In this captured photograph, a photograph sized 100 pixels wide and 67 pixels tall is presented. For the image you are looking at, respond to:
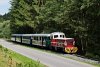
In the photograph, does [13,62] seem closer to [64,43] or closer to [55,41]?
[64,43]

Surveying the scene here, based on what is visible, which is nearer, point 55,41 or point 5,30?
point 55,41

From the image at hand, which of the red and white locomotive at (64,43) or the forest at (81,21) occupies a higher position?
the forest at (81,21)

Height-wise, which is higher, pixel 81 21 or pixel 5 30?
pixel 81 21

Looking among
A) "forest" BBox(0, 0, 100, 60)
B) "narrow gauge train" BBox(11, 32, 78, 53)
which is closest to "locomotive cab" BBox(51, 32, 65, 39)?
"narrow gauge train" BBox(11, 32, 78, 53)

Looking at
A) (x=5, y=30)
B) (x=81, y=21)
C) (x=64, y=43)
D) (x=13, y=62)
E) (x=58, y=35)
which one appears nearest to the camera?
(x=13, y=62)

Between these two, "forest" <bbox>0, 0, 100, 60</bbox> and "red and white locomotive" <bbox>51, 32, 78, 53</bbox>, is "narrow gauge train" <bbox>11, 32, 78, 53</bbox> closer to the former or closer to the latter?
"red and white locomotive" <bbox>51, 32, 78, 53</bbox>

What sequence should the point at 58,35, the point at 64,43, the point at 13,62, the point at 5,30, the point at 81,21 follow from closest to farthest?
the point at 13,62 → the point at 81,21 → the point at 64,43 → the point at 58,35 → the point at 5,30

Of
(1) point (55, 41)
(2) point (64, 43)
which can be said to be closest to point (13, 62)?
(2) point (64, 43)

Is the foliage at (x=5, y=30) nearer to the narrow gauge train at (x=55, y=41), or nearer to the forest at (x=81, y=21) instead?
the narrow gauge train at (x=55, y=41)

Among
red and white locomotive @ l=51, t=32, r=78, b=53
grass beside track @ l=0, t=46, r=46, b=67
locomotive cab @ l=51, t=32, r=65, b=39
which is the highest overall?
locomotive cab @ l=51, t=32, r=65, b=39

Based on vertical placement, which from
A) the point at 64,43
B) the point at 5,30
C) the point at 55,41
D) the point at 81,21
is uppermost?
the point at 81,21

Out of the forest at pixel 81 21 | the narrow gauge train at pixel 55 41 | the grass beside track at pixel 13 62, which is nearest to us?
the grass beside track at pixel 13 62

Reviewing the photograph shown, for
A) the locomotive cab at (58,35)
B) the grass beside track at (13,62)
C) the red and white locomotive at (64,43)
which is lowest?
the grass beside track at (13,62)

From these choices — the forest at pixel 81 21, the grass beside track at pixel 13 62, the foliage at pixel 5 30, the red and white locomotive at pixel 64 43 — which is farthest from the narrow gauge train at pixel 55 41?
the foliage at pixel 5 30
